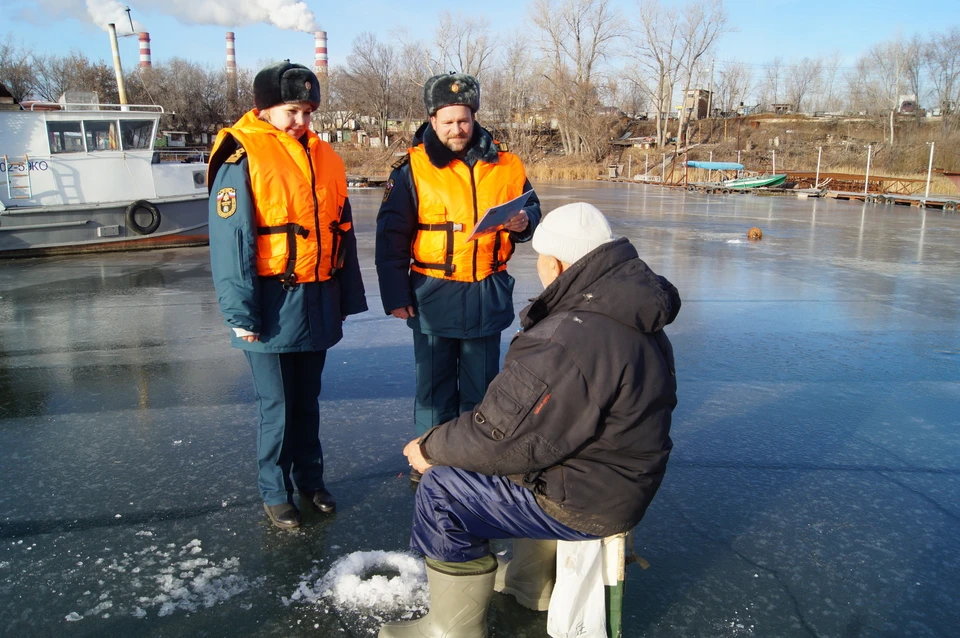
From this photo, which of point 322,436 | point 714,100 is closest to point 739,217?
point 322,436

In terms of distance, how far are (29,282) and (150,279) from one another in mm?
1488

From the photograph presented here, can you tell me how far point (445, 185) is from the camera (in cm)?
327

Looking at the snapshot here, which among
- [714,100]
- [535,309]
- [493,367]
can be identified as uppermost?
[714,100]

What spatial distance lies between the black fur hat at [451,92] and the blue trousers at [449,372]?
105cm

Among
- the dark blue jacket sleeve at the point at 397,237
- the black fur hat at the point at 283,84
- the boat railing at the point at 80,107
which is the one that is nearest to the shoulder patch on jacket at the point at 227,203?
the black fur hat at the point at 283,84

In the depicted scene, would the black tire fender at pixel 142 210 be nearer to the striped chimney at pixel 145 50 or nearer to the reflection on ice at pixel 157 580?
the reflection on ice at pixel 157 580

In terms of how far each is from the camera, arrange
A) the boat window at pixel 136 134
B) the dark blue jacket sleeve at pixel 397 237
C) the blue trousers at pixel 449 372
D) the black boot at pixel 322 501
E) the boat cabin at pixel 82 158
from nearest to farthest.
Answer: the black boot at pixel 322 501 → the dark blue jacket sleeve at pixel 397 237 → the blue trousers at pixel 449 372 → the boat cabin at pixel 82 158 → the boat window at pixel 136 134

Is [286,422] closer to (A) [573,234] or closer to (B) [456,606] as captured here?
(B) [456,606]

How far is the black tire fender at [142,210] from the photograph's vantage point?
43.2 feet

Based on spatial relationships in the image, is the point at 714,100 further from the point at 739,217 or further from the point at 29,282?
→ the point at 29,282

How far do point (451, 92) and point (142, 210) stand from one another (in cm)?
1183

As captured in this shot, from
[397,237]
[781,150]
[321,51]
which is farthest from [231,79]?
[397,237]

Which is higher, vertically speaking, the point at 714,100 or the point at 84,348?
the point at 714,100

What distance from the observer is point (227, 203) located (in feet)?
9.17
